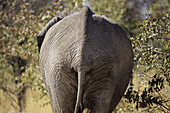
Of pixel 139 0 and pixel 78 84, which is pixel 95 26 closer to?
pixel 78 84

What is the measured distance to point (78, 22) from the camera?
2.41 m

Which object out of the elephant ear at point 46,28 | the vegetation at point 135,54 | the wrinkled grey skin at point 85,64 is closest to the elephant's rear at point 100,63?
the wrinkled grey skin at point 85,64

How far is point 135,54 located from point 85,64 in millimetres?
2695

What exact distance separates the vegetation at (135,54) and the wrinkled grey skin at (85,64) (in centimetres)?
156

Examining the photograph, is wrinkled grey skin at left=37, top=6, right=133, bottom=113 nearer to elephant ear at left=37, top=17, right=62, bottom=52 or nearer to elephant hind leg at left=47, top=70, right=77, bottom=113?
elephant hind leg at left=47, top=70, right=77, bottom=113

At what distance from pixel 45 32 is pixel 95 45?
36.3 inches

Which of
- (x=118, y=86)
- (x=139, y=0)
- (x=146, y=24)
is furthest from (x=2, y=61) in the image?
(x=139, y=0)

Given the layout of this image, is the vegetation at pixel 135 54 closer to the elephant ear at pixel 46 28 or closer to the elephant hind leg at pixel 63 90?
the elephant ear at pixel 46 28

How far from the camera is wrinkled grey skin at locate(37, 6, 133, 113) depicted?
2.27m

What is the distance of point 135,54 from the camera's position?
15.7 feet

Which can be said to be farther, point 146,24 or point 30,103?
point 30,103

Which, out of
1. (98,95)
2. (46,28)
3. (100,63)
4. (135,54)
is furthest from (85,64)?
(135,54)

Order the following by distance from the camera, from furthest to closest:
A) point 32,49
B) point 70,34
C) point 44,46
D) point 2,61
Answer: point 2,61 < point 32,49 < point 44,46 < point 70,34

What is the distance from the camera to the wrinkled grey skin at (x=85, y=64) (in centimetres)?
227
